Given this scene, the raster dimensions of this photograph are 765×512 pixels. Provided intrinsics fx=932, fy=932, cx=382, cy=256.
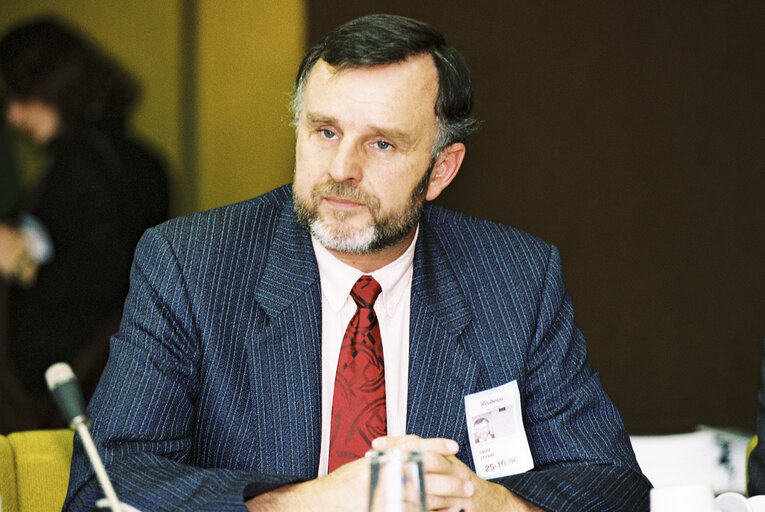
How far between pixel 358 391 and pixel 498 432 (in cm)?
30

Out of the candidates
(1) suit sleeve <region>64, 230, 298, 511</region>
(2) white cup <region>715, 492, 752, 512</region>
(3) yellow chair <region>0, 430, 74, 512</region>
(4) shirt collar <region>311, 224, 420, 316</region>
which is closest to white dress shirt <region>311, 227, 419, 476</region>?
(4) shirt collar <region>311, 224, 420, 316</region>

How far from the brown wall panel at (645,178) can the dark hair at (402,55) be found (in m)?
2.18

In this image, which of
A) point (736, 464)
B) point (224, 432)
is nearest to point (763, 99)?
point (736, 464)

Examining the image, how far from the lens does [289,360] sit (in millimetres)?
1870

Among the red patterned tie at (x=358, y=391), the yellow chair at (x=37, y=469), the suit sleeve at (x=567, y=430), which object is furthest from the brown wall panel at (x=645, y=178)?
the yellow chair at (x=37, y=469)

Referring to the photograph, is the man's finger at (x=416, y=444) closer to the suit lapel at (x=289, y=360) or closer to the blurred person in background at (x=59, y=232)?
the suit lapel at (x=289, y=360)

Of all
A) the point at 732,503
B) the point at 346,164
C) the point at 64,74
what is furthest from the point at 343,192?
the point at 64,74

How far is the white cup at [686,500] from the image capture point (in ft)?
4.00

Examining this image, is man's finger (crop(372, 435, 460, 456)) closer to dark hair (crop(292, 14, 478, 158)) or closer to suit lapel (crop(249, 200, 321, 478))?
suit lapel (crop(249, 200, 321, 478))

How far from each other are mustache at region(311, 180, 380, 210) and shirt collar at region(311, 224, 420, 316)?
0.51ft

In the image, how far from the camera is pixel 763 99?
4441mm

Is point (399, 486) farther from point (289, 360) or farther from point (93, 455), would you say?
point (289, 360)

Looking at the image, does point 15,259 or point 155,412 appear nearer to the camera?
point 155,412

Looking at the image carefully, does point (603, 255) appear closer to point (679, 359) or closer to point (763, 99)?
point (679, 359)
